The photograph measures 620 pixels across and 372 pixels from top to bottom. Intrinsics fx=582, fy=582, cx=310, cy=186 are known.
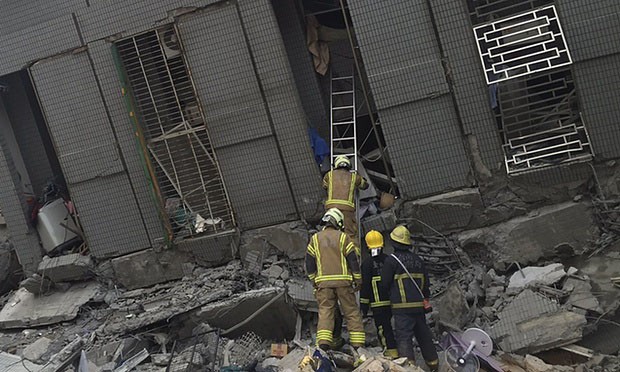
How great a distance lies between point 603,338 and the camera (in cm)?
676

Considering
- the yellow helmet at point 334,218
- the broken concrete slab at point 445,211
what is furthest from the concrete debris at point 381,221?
the yellow helmet at point 334,218

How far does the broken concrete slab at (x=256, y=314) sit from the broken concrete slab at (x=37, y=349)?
2316mm

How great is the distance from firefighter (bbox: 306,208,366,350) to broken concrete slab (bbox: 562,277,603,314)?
8.05 feet

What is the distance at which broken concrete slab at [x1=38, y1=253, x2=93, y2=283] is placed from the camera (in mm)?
9016

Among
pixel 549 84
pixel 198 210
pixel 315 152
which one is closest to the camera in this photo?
pixel 549 84

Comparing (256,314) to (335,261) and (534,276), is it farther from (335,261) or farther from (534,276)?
(534,276)

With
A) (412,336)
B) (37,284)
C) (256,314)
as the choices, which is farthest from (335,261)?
(37,284)

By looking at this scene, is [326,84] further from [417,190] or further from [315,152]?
[417,190]

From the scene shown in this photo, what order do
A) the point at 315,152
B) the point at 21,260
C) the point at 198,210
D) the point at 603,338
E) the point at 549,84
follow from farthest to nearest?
the point at 21,260
the point at 198,210
the point at 315,152
the point at 549,84
the point at 603,338

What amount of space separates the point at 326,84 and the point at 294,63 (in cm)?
60

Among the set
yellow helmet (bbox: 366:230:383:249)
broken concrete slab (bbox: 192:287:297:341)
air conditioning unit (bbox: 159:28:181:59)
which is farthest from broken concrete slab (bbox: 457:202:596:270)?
air conditioning unit (bbox: 159:28:181:59)

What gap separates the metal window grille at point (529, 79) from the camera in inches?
281

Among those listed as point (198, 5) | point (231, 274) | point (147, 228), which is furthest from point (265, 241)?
point (198, 5)

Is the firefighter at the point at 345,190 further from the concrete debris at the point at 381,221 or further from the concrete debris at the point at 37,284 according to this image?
the concrete debris at the point at 37,284
